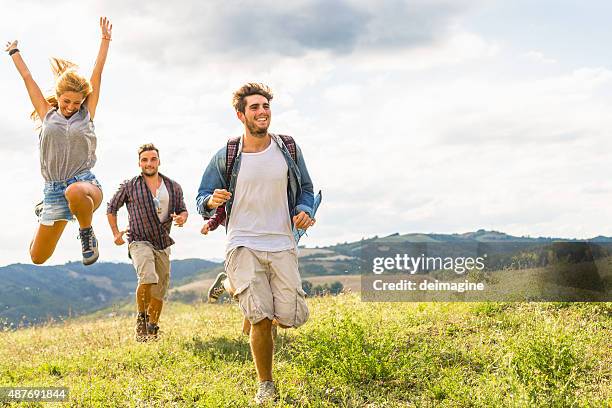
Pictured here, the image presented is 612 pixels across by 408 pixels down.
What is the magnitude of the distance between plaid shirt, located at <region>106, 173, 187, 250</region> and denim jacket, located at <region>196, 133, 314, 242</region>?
12.3 feet

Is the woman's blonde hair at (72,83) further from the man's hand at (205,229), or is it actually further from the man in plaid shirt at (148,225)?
the man in plaid shirt at (148,225)

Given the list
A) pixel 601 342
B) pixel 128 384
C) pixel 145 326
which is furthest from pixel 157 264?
pixel 601 342

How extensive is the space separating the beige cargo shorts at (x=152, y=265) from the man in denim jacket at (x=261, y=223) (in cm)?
383

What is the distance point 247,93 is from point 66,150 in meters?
2.56

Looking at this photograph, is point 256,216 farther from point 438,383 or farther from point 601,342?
point 601,342

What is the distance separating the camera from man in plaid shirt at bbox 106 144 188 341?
10.6 meters

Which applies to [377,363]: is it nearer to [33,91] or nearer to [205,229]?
[205,229]

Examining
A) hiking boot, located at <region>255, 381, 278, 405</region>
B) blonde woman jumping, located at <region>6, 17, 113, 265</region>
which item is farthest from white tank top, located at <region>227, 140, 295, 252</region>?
blonde woman jumping, located at <region>6, 17, 113, 265</region>

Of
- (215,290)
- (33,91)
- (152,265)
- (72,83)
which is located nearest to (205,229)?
(72,83)

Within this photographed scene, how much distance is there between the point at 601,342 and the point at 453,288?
376cm

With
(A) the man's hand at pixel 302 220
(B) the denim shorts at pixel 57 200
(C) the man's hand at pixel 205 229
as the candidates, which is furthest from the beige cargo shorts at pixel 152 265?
(A) the man's hand at pixel 302 220

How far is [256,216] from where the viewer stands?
22.9 ft

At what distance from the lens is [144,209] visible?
10.7m

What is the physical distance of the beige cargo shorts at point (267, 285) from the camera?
6879 millimetres
